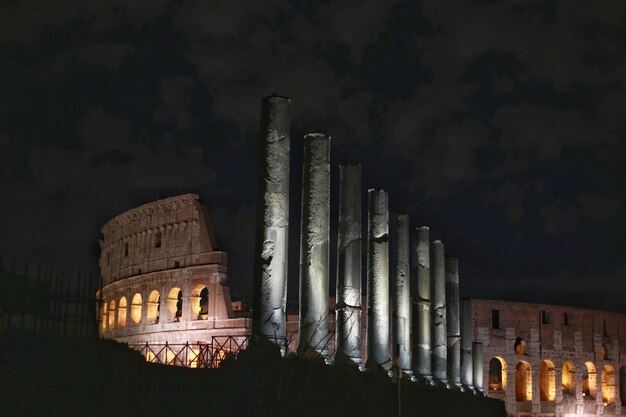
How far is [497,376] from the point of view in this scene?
170ft

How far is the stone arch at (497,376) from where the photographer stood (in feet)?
149

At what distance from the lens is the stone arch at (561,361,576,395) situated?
47.1m

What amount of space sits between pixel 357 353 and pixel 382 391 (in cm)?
169

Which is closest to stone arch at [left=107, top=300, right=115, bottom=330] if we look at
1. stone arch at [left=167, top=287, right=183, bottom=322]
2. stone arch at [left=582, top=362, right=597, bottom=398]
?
stone arch at [left=167, top=287, right=183, bottom=322]

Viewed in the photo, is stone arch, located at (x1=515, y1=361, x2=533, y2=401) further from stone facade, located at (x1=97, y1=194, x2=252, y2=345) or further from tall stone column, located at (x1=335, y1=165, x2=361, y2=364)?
tall stone column, located at (x1=335, y1=165, x2=361, y2=364)

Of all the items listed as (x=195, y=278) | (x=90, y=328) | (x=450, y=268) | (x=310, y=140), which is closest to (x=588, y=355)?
(x=450, y=268)

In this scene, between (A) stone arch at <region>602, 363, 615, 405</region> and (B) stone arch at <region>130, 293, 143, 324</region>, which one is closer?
(B) stone arch at <region>130, 293, 143, 324</region>

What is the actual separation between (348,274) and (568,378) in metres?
26.9

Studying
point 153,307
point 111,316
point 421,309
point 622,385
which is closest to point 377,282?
point 421,309

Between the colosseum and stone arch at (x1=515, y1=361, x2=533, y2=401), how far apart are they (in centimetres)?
1602

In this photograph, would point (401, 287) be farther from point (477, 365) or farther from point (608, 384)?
point (608, 384)

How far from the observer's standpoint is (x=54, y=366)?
11.8 metres

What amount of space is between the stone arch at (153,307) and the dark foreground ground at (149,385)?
19.9 meters

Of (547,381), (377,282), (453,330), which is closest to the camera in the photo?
(377,282)
